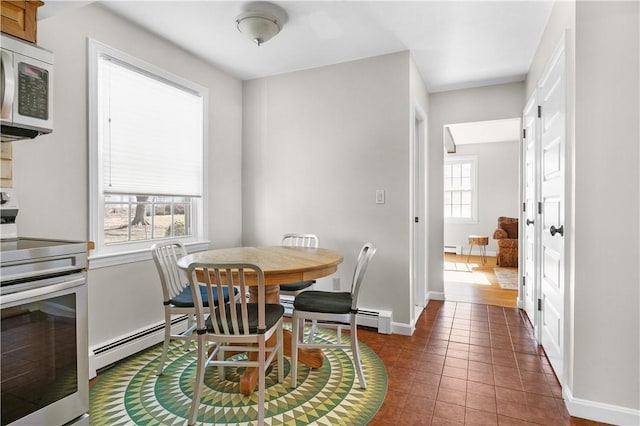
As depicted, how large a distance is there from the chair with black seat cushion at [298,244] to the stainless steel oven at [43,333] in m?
1.45

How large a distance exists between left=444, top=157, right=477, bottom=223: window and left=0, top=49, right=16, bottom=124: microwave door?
27.1 ft

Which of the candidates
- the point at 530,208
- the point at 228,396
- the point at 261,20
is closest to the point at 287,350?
the point at 228,396

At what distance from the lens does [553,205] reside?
236 centimetres

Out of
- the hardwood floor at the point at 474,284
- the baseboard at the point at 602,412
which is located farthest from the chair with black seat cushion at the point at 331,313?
the hardwood floor at the point at 474,284

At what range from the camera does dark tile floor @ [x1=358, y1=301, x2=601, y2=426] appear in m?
1.88

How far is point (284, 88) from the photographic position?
3.64 m

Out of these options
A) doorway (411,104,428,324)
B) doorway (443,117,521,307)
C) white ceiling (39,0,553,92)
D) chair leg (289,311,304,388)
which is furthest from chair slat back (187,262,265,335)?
doorway (443,117,521,307)

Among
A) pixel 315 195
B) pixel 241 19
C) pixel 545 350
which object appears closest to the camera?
pixel 241 19

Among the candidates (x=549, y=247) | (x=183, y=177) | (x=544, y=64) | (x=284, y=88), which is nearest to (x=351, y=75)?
(x=284, y=88)

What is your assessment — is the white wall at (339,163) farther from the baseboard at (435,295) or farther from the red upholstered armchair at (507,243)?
the red upholstered armchair at (507,243)

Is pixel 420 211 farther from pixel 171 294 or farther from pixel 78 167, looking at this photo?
pixel 78 167

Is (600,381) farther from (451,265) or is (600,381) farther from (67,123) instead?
(451,265)

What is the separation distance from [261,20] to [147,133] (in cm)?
→ 127

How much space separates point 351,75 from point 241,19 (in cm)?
121
